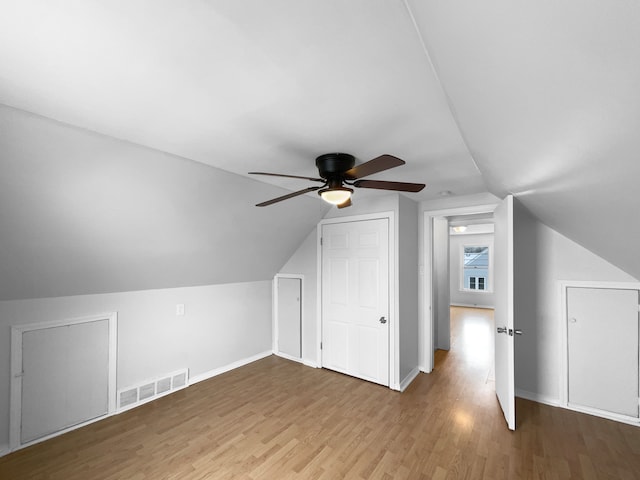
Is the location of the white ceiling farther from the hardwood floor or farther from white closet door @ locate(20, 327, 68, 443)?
the hardwood floor

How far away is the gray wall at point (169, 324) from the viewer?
2.42 metres

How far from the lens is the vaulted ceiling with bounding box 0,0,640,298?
77 cm

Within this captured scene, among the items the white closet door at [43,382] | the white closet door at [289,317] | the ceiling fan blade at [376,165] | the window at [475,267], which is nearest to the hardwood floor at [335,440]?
the white closet door at [43,382]

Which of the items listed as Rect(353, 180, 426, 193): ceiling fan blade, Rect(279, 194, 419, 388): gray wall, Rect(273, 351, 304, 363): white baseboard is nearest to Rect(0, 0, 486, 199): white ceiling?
Rect(353, 180, 426, 193): ceiling fan blade

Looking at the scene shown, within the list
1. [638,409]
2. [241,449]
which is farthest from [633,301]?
[241,449]

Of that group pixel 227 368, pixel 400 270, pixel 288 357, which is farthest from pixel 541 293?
pixel 227 368

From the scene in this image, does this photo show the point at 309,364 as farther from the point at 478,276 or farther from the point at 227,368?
the point at 478,276

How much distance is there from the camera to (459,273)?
8.89 meters

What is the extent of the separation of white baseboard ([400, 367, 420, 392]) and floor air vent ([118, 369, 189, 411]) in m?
2.63

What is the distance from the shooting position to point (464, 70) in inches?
39.4

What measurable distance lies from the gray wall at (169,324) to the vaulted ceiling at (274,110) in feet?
0.69

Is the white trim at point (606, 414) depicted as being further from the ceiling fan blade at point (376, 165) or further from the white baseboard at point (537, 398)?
the ceiling fan blade at point (376, 165)

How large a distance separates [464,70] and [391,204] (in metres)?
2.42

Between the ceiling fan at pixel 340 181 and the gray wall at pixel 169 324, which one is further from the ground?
the ceiling fan at pixel 340 181
